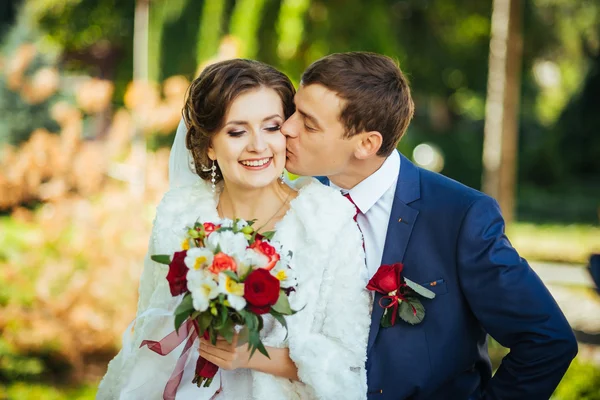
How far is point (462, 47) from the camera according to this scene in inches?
768

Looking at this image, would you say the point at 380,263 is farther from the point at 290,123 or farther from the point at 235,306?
the point at 235,306

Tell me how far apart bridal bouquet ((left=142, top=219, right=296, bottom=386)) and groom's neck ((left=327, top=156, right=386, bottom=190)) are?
2.50 feet

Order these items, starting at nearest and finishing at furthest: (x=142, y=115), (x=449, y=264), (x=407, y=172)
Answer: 1. (x=449, y=264)
2. (x=407, y=172)
3. (x=142, y=115)

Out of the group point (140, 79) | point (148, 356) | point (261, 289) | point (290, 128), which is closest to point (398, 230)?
point (290, 128)

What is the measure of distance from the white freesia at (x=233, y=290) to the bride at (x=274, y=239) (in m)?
0.35

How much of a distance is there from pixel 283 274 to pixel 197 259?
0.29 m

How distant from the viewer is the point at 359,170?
304 cm

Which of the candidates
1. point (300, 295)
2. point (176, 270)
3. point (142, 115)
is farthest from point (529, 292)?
point (142, 115)

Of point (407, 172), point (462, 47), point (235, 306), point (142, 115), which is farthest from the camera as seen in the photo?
point (462, 47)

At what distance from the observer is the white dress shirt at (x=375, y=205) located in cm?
299

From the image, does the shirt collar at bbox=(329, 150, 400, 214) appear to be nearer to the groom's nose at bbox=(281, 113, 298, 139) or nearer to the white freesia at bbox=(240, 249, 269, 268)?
the groom's nose at bbox=(281, 113, 298, 139)

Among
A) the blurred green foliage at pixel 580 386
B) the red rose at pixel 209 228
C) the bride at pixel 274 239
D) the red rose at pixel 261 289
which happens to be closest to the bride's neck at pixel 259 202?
the bride at pixel 274 239

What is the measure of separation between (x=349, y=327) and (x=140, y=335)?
970 millimetres

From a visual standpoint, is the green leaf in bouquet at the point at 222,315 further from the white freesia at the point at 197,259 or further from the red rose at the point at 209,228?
the red rose at the point at 209,228
